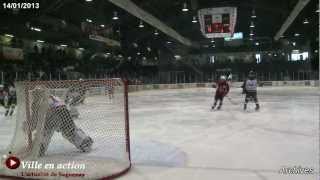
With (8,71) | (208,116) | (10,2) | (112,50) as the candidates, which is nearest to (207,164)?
(208,116)

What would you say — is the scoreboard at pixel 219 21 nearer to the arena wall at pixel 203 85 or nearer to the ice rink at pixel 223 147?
the ice rink at pixel 223 147

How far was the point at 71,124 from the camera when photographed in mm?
5887

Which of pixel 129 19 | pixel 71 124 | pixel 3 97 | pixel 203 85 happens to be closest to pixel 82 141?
pixel 71 124

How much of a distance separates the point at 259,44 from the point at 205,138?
29.7m

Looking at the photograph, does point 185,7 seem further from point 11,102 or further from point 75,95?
point 75,95

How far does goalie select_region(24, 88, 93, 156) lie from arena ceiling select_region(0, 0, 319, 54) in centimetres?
1031

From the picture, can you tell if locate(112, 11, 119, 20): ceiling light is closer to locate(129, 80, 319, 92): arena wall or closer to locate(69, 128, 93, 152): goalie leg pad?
locate(129, 80, 319, 92): arena wall

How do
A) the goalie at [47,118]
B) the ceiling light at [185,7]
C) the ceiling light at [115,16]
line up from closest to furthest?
the goalie at [47,118] < the ceiling light at [185,7] < the ceiling light at [115,16]

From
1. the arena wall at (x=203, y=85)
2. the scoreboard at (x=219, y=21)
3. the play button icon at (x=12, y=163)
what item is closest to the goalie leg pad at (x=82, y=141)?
the play button icon at (x=12, y=163)

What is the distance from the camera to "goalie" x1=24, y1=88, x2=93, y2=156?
18.7 feet

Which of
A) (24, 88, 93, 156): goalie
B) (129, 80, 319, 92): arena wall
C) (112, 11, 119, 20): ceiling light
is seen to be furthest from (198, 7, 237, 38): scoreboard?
(129, 80, 319, 92): arena wall

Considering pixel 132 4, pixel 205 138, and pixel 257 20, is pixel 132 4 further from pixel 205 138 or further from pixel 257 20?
pixel 205 138

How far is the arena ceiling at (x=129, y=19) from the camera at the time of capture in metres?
17.5

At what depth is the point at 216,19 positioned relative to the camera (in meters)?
16.9
